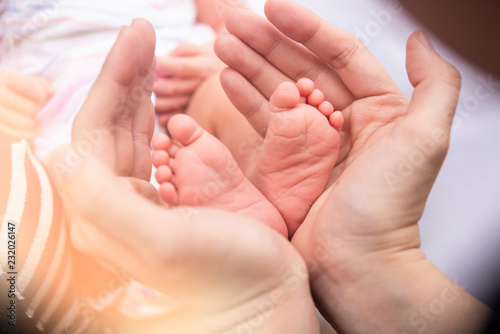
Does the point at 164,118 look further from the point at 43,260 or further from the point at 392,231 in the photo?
the point at 392,231

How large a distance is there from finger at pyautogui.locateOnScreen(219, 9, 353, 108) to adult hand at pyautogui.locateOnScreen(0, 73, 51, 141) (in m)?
0.33

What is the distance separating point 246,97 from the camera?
629 mm

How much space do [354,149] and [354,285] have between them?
20 cm

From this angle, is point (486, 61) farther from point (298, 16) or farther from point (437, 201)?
point (298, 16)

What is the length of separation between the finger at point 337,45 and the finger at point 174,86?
32 cm

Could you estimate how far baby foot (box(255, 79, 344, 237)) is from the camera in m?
0.52

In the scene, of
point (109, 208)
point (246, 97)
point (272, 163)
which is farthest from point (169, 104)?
point (109, 208)

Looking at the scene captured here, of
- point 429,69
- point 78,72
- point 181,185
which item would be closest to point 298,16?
point 429,69

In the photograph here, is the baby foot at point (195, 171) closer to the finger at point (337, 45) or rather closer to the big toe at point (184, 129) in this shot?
the big toe at point (184, 129)

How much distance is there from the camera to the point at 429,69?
489mm

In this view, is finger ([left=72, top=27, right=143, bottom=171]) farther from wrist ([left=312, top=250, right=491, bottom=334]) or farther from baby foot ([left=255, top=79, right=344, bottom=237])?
wrist ([left=312, top=250, right=491, bottom=334])

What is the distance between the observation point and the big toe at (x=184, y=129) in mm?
469

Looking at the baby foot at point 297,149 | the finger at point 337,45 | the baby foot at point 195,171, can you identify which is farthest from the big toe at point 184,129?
the finger at point 337,45

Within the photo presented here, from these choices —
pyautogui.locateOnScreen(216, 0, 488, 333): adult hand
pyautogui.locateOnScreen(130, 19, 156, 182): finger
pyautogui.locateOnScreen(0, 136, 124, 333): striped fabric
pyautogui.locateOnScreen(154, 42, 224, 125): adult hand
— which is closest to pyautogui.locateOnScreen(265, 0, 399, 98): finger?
pyautogui.locateOnScreen(216, 0, 488, 333): adult hand
